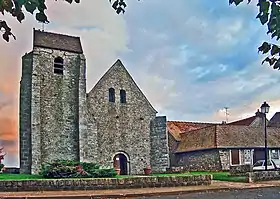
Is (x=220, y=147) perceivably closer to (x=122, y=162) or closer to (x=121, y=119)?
(x=122, y=162)

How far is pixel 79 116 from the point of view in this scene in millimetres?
32906

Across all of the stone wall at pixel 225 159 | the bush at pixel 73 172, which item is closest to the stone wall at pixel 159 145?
the stone wall at pixel 225 159

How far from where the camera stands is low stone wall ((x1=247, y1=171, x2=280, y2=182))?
69.4 ft

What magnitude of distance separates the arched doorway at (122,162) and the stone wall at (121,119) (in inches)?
12.6

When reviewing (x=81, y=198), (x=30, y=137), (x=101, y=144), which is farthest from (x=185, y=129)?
(x=81, y=198)

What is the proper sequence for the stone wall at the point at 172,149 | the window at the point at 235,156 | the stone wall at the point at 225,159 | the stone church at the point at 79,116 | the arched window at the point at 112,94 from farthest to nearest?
the stone wall at the point at 172,149 → the arched window at the point at 112,94 → the window at the point at 235,156 → the stone wall at the point at 225,159 → the stone church at the point at 79,116

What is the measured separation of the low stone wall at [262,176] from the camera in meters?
21.2

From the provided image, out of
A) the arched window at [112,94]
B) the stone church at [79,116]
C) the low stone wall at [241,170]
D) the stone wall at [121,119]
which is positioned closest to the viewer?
the low stone wall at [241,170]

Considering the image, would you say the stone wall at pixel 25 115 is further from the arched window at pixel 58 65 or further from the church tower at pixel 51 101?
the arched window at pixel 58 65

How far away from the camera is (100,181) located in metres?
16.7

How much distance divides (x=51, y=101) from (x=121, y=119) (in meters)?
6.57

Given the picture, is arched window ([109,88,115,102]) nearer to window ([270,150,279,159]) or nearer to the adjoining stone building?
the adjoining stone building

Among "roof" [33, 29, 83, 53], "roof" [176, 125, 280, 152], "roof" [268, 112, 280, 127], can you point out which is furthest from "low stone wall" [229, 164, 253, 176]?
"roof" [268, 112, 280, 127]

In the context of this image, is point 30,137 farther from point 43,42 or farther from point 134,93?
point 134,93
